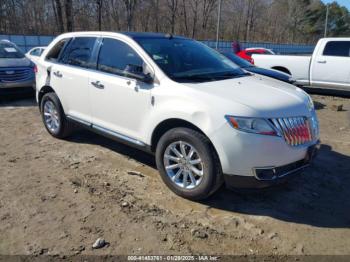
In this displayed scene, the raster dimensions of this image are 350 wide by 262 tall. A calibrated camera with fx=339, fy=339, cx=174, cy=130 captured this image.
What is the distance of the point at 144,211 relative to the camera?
3.50 m

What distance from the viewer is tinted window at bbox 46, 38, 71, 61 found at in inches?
211

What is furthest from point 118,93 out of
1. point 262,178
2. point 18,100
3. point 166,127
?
point 18,100

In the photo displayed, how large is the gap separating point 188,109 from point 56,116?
2.95 m

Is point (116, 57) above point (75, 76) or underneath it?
above

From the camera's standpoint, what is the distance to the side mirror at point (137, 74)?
12.6ft

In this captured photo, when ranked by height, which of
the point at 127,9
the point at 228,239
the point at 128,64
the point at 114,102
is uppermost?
the point at 127,9

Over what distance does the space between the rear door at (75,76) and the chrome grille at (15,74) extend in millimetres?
3819

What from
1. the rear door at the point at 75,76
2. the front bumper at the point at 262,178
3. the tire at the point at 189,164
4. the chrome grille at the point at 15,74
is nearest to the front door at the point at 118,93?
the rear door at the point at 75,76

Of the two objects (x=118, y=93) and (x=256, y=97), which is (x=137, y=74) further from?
(x=256, y=97)

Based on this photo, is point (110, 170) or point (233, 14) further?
point (233, 14)

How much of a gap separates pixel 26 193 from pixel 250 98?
269cm

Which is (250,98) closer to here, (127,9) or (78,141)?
(78,141)

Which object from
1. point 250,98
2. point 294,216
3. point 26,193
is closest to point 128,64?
point 250,98

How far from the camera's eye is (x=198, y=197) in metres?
3.59
